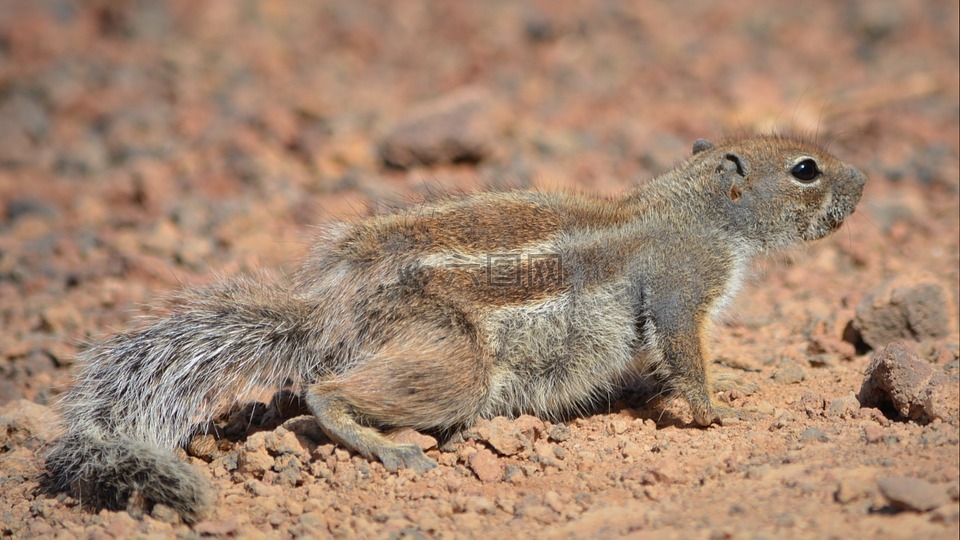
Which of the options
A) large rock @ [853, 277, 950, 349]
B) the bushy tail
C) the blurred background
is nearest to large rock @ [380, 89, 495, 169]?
the blurred background

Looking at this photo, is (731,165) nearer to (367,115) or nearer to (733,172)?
(733,172)

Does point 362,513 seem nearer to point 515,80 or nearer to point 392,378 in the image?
point 392,378

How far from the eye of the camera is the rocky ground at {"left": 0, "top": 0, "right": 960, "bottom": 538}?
200 inches

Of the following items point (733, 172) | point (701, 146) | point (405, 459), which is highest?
point (701, 146)

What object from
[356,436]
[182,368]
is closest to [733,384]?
[356,436]

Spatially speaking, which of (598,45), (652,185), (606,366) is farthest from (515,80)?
(606,366)

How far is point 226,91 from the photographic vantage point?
12.3 meters

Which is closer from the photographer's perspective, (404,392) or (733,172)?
(404,392)

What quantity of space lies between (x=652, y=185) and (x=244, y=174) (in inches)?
217

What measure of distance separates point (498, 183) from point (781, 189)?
2.01 meters

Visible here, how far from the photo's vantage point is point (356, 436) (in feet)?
18.2

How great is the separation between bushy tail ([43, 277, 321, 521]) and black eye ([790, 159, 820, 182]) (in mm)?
3524

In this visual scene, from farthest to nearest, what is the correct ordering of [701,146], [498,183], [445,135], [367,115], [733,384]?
1. [367,115]
2. [445,135]
3. [701,146]
4. [498,183]
5. [733,384]

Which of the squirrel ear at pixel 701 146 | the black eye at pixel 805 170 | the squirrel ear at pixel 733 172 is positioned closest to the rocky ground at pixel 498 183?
the black eye at pixel 805 170
